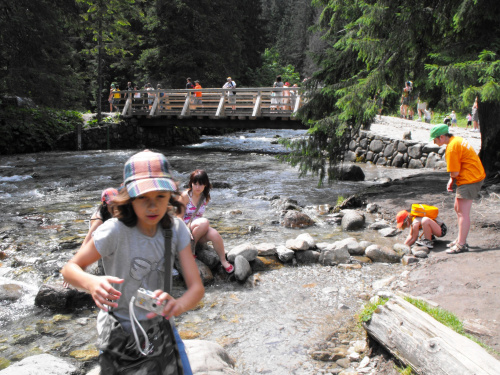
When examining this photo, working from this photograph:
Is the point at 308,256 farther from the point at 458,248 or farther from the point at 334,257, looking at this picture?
the point at 458,248

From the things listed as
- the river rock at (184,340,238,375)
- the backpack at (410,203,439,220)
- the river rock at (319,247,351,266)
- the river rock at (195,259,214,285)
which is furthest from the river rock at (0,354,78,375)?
Result: the backpack at (410,203,439,220)

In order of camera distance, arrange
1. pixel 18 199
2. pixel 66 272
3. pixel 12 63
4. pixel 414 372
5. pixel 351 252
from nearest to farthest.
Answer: pixel 66 272 < pixel 414 372 < pixel 351 252 < pixel 18 199 < pixel 12 63

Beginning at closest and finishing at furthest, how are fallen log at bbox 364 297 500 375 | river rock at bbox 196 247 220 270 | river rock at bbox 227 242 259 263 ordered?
fallen log at bbox 364 297 500 375, river rock at bbox 196 247 220 270, river rock at bbox 227 242 259 263

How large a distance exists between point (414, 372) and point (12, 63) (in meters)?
16.6

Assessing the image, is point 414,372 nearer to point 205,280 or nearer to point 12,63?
point 205,280

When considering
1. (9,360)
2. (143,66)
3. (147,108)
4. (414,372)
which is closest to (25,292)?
(9,360)

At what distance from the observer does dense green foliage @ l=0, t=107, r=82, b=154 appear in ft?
56.9

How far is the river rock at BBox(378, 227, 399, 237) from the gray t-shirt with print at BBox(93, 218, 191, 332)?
565 cm

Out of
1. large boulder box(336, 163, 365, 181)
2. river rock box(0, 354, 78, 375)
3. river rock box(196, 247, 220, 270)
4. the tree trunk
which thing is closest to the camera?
river rock box(0, 354, 78, 375)

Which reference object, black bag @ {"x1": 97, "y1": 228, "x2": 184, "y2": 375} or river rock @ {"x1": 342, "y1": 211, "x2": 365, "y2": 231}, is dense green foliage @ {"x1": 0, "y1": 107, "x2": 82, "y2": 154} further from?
black bag @ {"x1": 97, "y1": 228, "x2": 184, "y2": 375}

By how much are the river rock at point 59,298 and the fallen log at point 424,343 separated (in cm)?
300

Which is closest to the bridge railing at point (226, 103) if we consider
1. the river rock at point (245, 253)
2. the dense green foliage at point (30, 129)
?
the dense green foliage at point (30, 129)

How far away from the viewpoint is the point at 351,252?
6074mm

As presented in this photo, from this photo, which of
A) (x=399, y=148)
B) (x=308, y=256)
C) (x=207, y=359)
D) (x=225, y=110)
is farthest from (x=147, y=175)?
(x=225, y=110)
